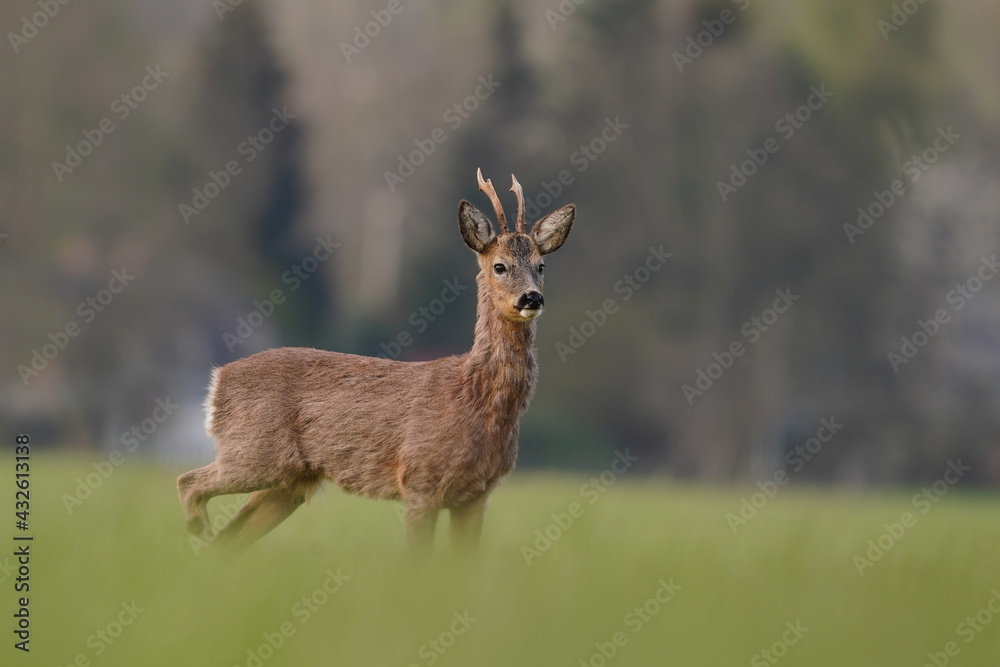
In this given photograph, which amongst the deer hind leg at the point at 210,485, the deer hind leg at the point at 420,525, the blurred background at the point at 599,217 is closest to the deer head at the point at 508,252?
the deer hind leg at the point at 420,525

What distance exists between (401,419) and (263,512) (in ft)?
3.53

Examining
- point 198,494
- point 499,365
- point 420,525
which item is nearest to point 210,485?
point 198,494

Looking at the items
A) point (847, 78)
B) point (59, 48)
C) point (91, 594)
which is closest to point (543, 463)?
point (847, 78)

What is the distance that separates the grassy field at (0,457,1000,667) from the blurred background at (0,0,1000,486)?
96.1 ft

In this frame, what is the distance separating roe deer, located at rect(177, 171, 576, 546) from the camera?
29.6 feet

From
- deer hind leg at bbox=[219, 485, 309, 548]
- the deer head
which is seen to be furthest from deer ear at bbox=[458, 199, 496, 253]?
deer hind leg at bbox=[219, 485, 309, 548]

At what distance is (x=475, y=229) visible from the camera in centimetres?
937

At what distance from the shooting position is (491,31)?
44469 mm

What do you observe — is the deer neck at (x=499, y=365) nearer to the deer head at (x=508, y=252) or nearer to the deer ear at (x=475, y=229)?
the deer head at (x=508, y=252)

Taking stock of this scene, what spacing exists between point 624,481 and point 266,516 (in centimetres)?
890

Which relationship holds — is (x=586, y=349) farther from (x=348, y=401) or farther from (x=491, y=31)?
(x=348, y=401)

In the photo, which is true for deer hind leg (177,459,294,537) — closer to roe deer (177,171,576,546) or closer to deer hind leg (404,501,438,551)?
roe deer (177,171,576,546)

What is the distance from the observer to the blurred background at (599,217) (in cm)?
3866

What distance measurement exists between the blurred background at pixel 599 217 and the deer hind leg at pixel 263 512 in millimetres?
28665
